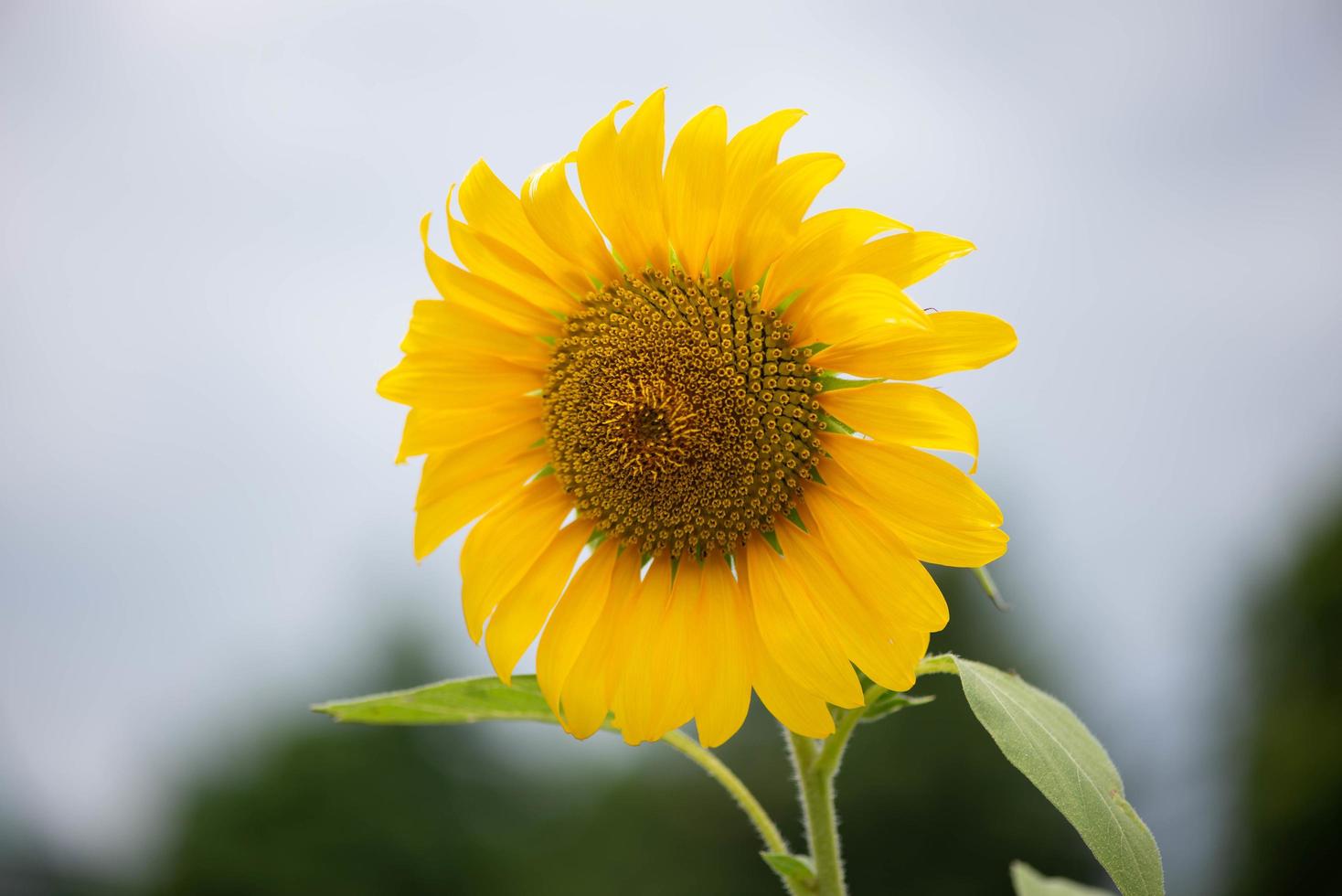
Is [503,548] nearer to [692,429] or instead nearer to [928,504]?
[692,429]

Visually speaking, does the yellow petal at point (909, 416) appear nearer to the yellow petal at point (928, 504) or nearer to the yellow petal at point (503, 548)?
the yellow petal at point (928, 504)

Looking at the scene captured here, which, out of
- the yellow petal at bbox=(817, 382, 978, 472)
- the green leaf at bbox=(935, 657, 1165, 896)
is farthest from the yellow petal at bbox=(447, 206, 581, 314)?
the green leaf at bbox=(935, 657, 1165, 896)

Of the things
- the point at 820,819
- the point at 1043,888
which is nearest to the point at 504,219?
the point at 820,819

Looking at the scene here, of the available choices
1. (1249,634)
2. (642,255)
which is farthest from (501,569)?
(1249,634)

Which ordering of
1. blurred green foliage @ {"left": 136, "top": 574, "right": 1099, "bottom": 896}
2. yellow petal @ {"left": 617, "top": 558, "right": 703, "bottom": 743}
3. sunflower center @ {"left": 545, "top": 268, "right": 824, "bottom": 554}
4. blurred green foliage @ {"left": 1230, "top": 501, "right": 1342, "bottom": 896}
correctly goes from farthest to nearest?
blurred green foliage @ {"left": 1230, "top": 501, "right": 1342, "bottom": 896}
blurred green foliage @ {"left": 136, "top": 574, "right": 1099, "bottom": 896}
sunflower center @ {"left": 545, "top": 268, "right": 824, "bottom": 554}
yellow petal @ {"left": 617, "top": 558, "right": 703, "bottom": 743}

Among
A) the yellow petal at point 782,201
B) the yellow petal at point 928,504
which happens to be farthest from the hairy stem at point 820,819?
the yellow petal at point 782,201

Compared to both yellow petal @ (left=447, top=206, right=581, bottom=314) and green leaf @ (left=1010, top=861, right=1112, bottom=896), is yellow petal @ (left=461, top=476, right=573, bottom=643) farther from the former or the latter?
green leaf @ (left=1010, top=861, right=1112, bottom=896)

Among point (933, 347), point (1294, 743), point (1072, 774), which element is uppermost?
point (933, 347)
